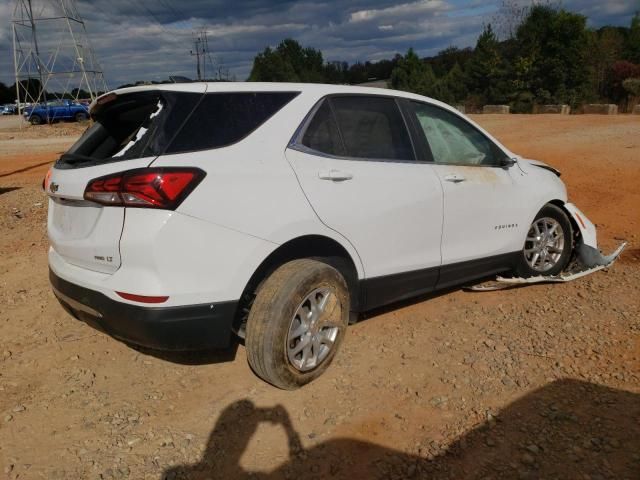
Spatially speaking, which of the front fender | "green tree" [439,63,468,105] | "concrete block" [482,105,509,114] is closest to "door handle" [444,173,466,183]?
the front fender

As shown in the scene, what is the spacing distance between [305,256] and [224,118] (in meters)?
0.95

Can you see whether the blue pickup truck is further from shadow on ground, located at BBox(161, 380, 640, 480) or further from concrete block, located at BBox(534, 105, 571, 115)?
shadow on ground, located at BBox(161, 380, 640, 480)

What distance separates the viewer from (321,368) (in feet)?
11.2

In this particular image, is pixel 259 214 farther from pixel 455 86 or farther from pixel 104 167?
pixel 455 86

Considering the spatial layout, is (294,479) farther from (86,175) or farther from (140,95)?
(140,95)

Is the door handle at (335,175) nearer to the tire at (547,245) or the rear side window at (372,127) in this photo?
the rear side window at (372,127)

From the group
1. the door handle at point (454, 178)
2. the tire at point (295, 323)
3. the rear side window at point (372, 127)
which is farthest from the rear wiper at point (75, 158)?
the door handle at point (454, 178)

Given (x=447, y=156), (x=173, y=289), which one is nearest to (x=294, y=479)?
(x=173, y=289)

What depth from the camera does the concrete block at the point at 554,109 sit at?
2527 cm

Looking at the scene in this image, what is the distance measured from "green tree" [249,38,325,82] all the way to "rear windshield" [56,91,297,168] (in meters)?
39.5

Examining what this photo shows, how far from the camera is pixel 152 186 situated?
269cm

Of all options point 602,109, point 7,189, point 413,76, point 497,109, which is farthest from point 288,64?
point 7,189

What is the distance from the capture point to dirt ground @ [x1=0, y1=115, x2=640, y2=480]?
2.72m

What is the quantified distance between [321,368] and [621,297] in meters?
2.72
